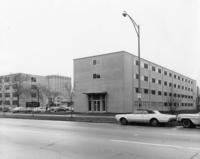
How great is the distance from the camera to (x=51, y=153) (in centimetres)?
756

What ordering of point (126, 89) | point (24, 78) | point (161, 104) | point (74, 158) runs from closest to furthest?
point (74, 158), point (126, 89), point (161, 104), point (24, 78)

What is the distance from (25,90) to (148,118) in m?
63.6

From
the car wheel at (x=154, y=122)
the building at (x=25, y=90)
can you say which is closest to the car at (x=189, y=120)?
the car wheel at (x=154, y=122)

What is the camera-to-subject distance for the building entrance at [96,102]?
42.8 m

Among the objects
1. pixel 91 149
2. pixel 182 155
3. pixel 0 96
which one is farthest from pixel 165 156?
pixel 0 96

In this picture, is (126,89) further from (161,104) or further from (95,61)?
(161,104)

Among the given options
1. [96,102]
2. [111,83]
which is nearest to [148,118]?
[111,83]

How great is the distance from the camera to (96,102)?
4369 centimetres

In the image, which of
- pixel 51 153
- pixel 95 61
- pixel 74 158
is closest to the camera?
pixel 74 158

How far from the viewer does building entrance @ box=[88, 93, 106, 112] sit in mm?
42781

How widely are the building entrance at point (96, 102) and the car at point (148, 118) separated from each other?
23.6 m

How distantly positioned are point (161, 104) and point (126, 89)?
18071 millimetres

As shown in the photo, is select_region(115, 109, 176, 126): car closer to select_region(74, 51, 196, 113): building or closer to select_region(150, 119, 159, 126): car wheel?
select_region(150, 119, 159, 126): car wheel

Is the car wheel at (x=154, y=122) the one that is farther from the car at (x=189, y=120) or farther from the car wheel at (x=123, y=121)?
the car wheel at (x=123, y=121)
